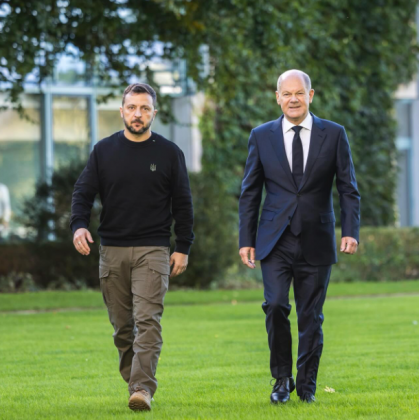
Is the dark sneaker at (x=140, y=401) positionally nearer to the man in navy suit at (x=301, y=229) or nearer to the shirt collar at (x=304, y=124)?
the man in navy suit at (x=301, y=229)

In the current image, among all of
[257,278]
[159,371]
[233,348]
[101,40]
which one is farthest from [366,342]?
[257,278]

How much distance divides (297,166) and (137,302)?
1226 millimetres

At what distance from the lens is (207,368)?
7.23 metres

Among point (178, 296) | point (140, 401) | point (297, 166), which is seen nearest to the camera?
point (140, 401)

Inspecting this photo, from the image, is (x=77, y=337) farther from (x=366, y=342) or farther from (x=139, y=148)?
(x=139, y=148)

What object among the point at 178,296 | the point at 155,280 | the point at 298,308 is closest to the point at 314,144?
the point at 298,308

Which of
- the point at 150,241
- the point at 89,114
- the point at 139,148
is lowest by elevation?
the point at 150,241

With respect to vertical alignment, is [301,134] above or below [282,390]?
above

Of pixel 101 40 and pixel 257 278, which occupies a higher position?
pixel 101 40

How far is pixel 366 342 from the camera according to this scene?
8953 millimetres

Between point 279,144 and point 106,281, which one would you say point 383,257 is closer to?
point 279,144

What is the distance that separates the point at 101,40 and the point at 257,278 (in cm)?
612

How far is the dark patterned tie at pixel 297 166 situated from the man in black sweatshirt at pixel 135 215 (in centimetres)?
64

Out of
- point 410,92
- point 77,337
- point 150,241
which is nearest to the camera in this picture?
point 150,241
